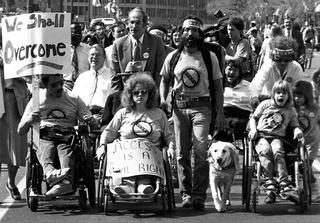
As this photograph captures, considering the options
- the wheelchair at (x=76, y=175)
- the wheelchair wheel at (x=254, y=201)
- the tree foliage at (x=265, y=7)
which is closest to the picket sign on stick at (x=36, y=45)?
the wheelchair at (x=76, y=175)

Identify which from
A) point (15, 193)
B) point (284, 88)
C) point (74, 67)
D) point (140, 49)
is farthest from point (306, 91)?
point (74, 67)

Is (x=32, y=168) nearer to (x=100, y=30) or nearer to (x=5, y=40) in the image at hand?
(x=5, y=40)

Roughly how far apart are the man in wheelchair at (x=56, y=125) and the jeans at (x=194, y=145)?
35.5 inches

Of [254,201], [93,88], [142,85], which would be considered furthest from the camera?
[93,88]

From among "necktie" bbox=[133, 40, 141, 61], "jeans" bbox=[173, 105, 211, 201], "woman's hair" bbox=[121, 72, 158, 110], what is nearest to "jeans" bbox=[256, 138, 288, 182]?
"jeans" bbox=[173, 105, 211, 201]

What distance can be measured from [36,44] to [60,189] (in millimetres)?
1518

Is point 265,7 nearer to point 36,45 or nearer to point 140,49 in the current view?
point 140,49

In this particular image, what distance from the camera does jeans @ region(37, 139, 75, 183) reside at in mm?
9625

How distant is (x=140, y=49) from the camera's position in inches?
463

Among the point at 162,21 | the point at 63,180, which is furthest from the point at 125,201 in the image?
the point at 162,21

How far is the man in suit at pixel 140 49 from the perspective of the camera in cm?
1173

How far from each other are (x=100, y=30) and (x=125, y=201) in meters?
13.4

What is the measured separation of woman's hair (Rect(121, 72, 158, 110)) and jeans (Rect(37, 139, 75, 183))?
744mm

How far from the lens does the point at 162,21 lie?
6811 inches
